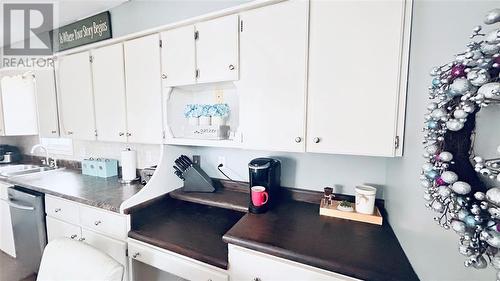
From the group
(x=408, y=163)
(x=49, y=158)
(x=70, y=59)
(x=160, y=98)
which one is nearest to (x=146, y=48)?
(x=160, y=98)

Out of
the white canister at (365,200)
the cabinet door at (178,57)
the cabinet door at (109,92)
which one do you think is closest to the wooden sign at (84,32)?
the cabinet door at (109,92)

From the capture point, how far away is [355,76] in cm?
111

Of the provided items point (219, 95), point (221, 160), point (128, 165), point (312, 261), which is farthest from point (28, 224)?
point (312, 261)

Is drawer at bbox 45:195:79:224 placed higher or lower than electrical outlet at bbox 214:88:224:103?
lower

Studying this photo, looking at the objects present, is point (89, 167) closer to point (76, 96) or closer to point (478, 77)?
point (76, 96)

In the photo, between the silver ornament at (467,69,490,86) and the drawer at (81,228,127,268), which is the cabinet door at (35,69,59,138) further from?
the silver ornament at (467,69,490,86)

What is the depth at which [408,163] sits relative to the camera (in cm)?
97

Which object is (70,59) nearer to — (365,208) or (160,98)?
(160,98)

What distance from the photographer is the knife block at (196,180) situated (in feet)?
5.72

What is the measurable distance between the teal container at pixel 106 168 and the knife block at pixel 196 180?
100 cm

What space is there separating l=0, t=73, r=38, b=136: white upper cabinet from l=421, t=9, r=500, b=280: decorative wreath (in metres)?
4.06

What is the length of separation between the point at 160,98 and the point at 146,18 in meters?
0.91

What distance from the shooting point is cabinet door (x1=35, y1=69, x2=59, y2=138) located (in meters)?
2.31

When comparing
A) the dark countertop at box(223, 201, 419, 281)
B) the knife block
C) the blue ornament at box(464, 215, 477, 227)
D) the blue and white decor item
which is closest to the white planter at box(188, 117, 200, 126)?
the blue and white decor item
